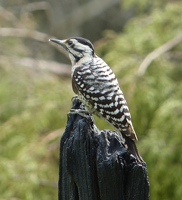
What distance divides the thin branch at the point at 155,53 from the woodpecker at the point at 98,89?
147cm

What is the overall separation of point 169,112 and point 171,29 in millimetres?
1397

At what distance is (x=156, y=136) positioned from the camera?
4.25 m


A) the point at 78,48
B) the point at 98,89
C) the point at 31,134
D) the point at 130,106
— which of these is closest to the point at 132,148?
the point at 98,89

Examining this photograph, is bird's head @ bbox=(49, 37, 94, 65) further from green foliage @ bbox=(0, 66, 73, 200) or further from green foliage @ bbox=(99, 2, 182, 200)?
green foliage @ bbox=(0, 66, 73, 200)

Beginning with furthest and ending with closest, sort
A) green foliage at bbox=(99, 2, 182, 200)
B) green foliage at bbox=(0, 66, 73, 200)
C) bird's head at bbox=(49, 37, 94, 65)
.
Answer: green foliage at bbox=(0, 66, 73, 200)
green foliage at bbox=(99, 2, 182, 200)
bird's head at bbox=(49, 37, 94, 65)

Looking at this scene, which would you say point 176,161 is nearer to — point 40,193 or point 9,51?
point 40,193

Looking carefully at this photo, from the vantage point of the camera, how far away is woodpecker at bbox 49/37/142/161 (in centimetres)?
252

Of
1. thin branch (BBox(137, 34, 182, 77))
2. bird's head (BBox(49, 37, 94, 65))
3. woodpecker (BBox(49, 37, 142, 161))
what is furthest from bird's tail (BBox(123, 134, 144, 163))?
thin branch (BBox(137, 34, 182, 77))

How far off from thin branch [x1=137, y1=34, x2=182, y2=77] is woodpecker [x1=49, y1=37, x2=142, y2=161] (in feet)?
4.81

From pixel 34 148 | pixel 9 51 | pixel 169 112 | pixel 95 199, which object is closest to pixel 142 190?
pixel 95 199

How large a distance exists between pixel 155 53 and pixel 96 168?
2763 millimetres

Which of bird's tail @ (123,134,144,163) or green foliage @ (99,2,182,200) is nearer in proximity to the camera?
bird's tail @ (123,134,144,163)

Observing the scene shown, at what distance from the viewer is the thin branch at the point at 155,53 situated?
14.7 ft

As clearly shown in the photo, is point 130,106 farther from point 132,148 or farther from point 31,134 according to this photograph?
point 132,148
